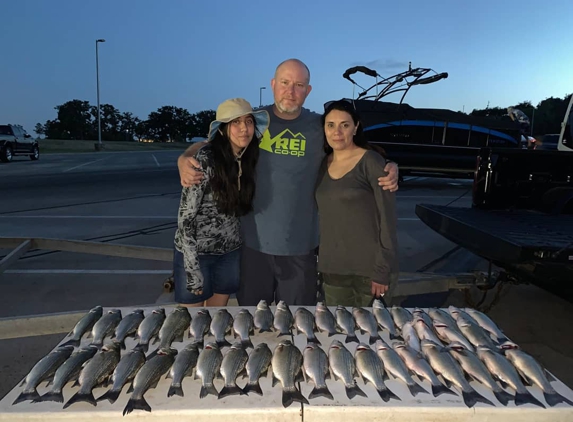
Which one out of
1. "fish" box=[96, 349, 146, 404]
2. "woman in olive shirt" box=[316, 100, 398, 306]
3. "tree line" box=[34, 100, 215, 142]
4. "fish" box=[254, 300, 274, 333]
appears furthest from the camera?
"tree line" box=[34, 100, 215, 142]

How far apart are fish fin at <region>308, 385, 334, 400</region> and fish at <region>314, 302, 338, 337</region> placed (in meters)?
0.52

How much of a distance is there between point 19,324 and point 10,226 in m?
6.57

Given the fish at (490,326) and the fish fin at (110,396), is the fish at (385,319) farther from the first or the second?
the fish fin at (110,396)

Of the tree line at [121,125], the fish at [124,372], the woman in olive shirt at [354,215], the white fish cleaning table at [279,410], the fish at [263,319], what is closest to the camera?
the white fish cleaning table at [279,410]

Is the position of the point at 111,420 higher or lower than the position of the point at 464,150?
lower

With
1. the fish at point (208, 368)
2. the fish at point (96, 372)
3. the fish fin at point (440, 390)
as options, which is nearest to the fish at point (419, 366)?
the fish fin at point (440, 390)

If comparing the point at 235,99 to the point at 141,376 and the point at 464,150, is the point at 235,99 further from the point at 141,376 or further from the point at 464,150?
the point at 464,150

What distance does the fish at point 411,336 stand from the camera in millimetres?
2225

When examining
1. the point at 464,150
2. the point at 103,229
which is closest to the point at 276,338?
the point at 103,229

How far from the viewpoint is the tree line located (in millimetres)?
68938

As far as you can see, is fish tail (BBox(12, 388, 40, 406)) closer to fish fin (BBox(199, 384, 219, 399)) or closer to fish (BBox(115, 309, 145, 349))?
fish (BBox(115, 309, 145, 349))

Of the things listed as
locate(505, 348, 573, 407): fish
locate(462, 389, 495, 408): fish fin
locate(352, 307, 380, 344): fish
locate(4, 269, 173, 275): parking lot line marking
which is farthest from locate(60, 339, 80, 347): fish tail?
Result: locate(4, 269, 173, 275): parking lot line marking

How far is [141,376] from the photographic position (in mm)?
1912

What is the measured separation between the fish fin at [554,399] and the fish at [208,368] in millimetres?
1372
